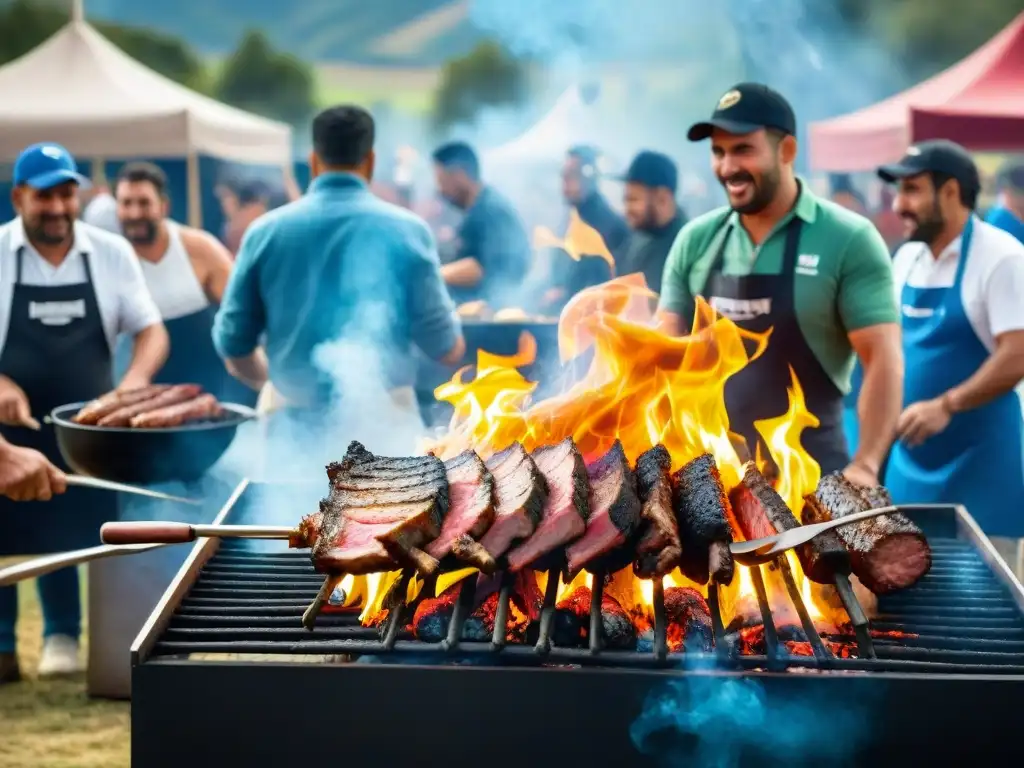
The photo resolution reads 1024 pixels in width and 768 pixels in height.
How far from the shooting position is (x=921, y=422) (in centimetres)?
465

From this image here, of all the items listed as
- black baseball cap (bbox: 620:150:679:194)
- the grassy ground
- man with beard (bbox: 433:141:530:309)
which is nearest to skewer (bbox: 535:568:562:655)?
the grassy ground

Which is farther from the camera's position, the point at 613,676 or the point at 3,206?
the point at 3,206

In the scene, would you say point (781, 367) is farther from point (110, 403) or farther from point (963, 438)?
point (110, 403)

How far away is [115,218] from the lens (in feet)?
26.7

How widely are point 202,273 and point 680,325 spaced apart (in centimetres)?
386

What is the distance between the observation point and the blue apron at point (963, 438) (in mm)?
5125

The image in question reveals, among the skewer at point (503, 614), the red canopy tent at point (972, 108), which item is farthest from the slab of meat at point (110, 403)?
the red canopy tent at point (972, 108)

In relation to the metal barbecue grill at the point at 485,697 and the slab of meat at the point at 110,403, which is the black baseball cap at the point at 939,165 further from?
the slab of meat at the point at 110,403

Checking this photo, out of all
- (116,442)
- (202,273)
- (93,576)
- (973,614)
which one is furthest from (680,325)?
(202,273)

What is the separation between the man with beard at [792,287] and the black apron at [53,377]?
2.81 m

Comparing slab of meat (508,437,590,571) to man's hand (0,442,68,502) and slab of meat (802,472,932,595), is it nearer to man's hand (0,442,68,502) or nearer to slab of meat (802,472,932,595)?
slab of meat (802,472,932,595)

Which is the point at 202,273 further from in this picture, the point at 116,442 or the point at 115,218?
the point at 116,442

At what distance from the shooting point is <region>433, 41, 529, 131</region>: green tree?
31.8m

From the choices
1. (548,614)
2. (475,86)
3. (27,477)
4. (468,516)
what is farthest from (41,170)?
(475,86)
